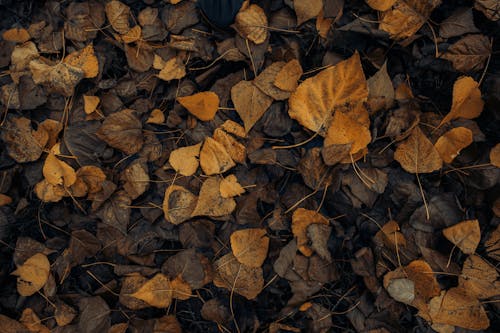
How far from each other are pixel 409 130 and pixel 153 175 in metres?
0.62

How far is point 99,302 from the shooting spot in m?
0.93

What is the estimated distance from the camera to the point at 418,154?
85 centimetres

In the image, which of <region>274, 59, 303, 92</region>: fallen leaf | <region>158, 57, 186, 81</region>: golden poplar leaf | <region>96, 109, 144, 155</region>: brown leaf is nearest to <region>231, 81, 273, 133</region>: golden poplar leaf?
<region>274, 59, 303, 92</region>: fallen leaf

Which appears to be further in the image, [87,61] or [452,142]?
[87,61]

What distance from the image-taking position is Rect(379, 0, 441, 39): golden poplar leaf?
862mm

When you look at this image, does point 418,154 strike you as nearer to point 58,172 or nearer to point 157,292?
point 157,292

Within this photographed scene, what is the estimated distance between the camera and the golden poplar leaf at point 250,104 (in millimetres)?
904

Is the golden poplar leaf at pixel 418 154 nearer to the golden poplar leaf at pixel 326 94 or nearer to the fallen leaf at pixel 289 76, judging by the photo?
the golden poplar leaf at pixel 326 94

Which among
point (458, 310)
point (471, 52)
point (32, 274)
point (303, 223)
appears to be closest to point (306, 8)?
point (471, 52)

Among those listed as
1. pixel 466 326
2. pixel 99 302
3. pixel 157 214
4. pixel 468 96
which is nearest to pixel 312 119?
pixel 468 96

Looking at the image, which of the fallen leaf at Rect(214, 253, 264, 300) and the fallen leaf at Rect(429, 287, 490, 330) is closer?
the fallen leaf at Rect(429, 287, 490, 330)

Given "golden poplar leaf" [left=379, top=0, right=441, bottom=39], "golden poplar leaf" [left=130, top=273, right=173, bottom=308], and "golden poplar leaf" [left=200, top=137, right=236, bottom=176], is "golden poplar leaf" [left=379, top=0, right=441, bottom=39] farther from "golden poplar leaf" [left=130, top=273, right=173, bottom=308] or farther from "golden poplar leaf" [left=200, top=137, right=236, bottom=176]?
"golden poplar leaf" [left=130, top=273, right=173, bottom=308]

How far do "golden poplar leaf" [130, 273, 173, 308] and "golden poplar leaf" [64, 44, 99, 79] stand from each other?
54 centimetres

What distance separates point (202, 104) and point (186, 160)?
14cm
